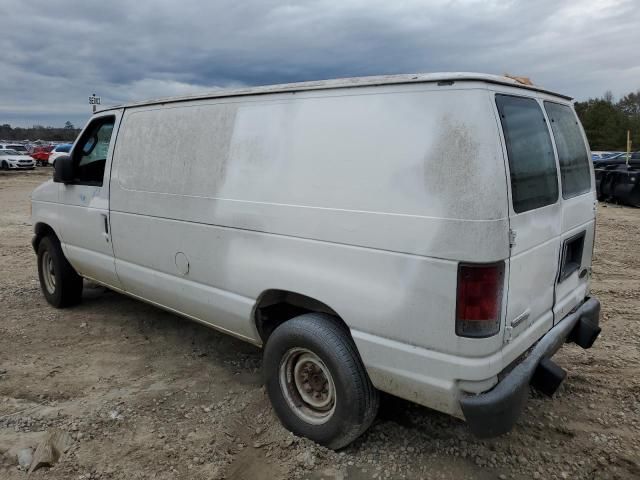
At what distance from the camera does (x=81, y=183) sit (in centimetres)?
471

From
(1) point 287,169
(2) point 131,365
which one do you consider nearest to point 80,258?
(2) point 131,365

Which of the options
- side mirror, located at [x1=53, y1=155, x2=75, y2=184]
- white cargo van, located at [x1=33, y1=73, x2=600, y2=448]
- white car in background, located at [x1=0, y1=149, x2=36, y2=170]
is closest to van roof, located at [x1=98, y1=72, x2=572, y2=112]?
white cargo van, located at [x1=33, y1=73, x2=600, y2=448]

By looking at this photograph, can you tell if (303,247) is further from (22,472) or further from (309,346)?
(22,472)

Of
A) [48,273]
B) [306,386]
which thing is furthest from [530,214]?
[48,273]

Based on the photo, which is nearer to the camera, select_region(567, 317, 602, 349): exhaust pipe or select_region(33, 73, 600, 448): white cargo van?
select_region(33, 73, 600, 448): white cargo van

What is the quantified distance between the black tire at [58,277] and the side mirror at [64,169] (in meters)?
0.89

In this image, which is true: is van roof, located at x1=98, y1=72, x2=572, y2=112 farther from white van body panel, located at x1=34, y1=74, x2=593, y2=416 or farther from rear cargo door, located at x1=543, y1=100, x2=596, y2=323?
rear cargo door, located at x1=543, y1=100, x2=596, y2=323

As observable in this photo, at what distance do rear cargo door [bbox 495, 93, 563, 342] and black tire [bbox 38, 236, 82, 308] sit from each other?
14.9 ft

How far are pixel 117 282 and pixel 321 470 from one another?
259 cm

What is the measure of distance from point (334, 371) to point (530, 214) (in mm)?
1323

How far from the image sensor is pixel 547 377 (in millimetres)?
2727

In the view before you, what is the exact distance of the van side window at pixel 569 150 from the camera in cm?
310

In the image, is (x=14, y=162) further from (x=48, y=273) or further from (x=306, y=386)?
(x=306, y=386)

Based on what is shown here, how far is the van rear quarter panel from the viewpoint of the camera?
237 centimetres
